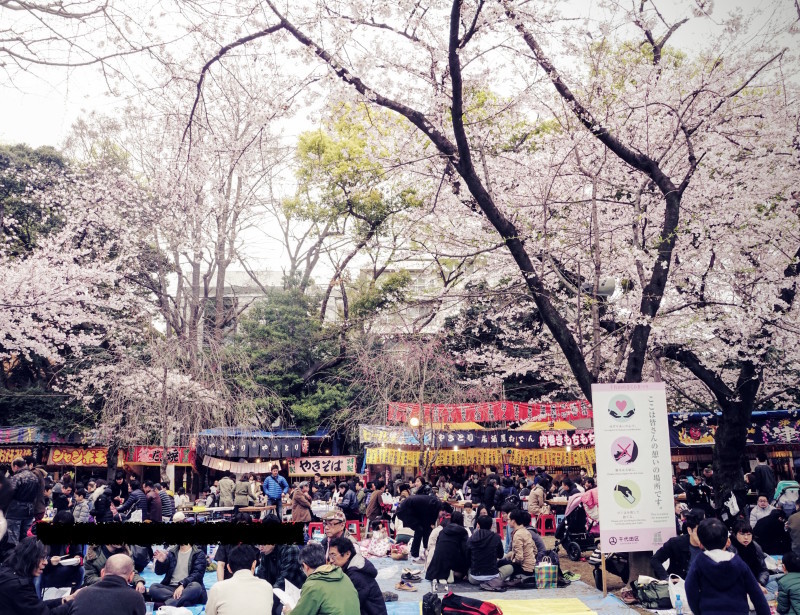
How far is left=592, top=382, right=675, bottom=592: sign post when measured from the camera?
7.42m

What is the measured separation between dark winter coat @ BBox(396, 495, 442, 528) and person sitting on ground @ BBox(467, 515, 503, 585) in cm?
196

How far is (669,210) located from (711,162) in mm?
4389

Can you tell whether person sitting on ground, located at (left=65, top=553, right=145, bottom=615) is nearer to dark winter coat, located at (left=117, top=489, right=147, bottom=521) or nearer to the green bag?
the green bag

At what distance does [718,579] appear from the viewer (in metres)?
4.69

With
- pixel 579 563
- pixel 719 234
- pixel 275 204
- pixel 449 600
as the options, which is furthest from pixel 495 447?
pixel 449 600

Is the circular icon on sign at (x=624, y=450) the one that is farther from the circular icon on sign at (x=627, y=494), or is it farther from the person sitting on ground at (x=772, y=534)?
the person sitting on ground at (x=772, y=534)

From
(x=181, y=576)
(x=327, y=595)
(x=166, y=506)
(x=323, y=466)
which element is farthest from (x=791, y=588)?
(x=323, y=466)

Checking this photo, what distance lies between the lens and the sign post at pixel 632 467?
24.3ft

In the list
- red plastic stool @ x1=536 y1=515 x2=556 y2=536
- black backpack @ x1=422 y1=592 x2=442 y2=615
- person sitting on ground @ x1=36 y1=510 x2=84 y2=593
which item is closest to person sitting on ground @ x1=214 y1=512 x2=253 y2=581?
person sitting on ground @ x1=36 y1=510 x2=84 y2=593

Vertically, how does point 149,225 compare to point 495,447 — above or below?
above

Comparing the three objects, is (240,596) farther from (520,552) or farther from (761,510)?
(761,510)

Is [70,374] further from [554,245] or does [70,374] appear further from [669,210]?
[669,210]

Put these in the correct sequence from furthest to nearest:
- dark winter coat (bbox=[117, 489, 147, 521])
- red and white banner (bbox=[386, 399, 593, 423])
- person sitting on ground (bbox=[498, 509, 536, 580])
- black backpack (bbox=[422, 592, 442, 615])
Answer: red and white banner (bbox=[386, 399, 593, 423]), dark winter coat (bbox=[117, 489, 147, 521]), person sitting on ground (bbox=[498, 509, 536, 580]), black backpack (bbox=[422, 592, 442, 615])

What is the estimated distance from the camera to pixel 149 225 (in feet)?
70.8
